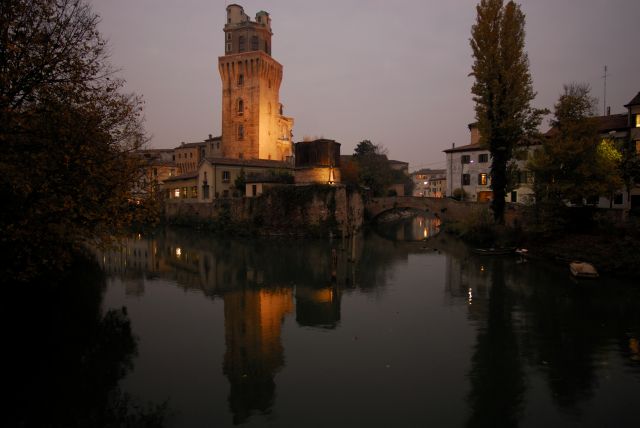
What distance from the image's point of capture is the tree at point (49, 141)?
1020cm

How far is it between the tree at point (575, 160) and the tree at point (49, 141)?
2672cm

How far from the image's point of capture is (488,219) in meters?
35.6

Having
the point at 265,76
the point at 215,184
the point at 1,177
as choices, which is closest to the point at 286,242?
the point at 215,184

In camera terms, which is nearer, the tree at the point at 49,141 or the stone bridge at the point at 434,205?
the tree at the point at 49,141

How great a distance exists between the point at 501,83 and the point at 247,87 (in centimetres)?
4533

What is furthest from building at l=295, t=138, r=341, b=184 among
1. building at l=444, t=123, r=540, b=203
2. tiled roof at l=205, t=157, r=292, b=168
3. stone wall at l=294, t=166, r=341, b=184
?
building at l=444, t=123, r=540, b=203

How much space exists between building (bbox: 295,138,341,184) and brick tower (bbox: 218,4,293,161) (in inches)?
854

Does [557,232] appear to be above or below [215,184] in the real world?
below

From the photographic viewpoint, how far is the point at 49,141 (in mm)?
10750

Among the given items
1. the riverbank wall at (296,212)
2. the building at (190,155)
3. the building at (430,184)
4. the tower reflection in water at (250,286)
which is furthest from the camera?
the building at (430,184)

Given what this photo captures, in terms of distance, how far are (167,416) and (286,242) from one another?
29737mm

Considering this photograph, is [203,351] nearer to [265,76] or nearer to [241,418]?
[241,418]

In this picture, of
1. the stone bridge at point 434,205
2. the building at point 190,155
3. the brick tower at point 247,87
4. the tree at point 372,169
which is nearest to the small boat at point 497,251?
the stone bridge at point 434,205

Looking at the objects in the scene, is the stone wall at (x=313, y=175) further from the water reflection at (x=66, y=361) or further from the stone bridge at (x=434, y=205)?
the water reflection at (x=66, y=361)
